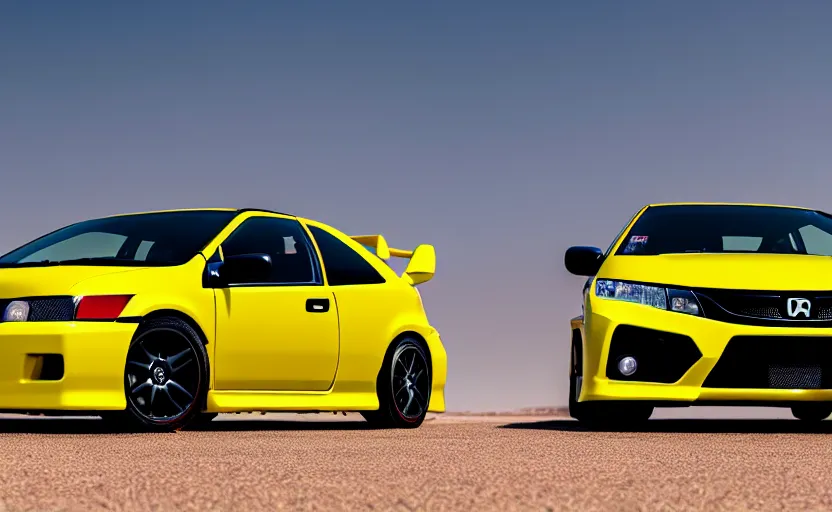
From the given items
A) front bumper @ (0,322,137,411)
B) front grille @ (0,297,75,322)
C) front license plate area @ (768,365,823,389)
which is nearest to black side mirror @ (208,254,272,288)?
front bumper @ (0,322,137,411)

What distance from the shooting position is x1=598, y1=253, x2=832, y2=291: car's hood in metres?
8.73

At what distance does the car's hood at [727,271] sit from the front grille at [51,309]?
359cm

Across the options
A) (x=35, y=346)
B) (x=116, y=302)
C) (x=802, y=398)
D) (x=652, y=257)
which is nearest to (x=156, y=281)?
(x=116, y=302)

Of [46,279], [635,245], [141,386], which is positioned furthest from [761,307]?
[46,279]

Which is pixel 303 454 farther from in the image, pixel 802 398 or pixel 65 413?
pixel 802 398

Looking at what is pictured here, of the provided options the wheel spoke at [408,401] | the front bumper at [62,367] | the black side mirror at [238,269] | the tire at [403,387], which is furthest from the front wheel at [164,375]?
the wheel spoke at [408,401]

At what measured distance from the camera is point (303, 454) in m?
6.45

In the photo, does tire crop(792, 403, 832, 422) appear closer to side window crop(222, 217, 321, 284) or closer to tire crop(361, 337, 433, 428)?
tire crop(361, 337, 433, 428)

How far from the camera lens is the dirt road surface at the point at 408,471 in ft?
15.2

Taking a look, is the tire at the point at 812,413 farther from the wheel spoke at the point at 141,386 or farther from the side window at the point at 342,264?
the wheel spoke at the point at 141,386

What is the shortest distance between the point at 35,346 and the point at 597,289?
12.2 ft

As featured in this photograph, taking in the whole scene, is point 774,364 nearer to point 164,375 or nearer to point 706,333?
point 706,333

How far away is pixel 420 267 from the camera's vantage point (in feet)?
33.9

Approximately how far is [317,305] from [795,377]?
3.19 meters
